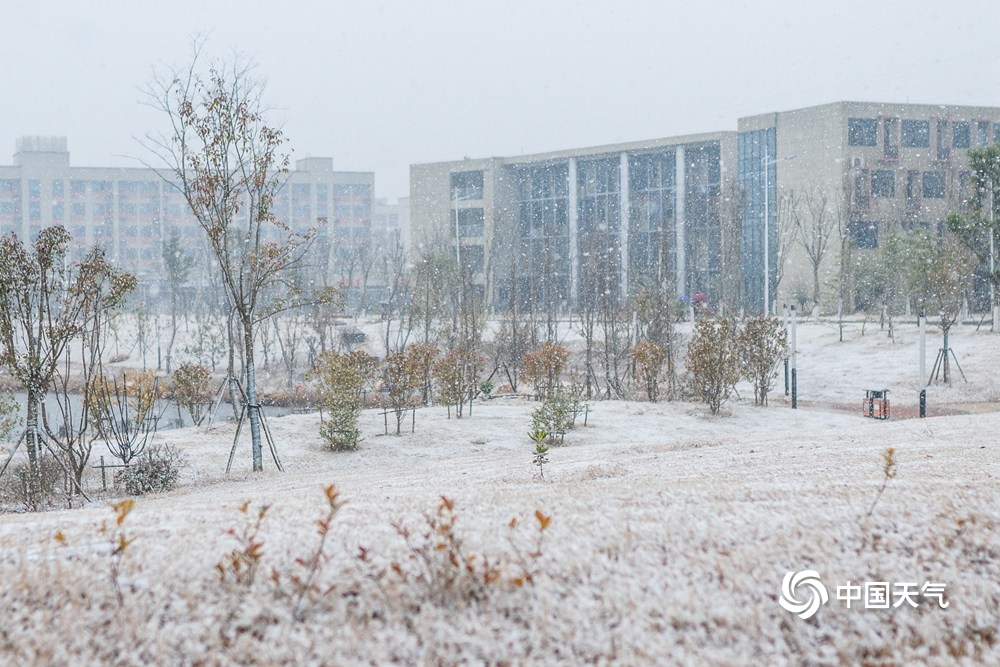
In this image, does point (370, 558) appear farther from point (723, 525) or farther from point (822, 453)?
point (822, 453)

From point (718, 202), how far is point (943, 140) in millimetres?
11450

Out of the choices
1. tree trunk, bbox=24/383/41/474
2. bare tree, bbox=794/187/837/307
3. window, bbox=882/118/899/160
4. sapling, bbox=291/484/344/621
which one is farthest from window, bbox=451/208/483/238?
sapling, bbox=291/484/344/621

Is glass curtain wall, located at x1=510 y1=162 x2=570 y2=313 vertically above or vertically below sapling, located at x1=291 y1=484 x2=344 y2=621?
above

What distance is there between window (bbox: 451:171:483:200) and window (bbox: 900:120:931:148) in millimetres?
25606

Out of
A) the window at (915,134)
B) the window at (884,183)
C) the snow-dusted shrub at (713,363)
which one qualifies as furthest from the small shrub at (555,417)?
the window at (915,134)

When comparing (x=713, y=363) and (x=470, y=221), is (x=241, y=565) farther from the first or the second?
(x=470, y=221)

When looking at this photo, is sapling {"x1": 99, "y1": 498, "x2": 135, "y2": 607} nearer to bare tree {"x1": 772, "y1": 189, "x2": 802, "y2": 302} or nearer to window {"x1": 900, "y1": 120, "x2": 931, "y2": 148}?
bare tree {"x1": 772, "y1": 189, "x2": 802, "y2": 302}

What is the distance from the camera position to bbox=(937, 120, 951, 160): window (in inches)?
1759

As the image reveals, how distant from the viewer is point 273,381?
104ft

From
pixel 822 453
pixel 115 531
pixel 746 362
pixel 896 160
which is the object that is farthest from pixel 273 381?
pixel 896 160

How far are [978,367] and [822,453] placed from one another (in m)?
17.9

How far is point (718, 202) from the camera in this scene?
154ft

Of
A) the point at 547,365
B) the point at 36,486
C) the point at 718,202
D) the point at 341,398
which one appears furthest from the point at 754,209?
the point at 36,486

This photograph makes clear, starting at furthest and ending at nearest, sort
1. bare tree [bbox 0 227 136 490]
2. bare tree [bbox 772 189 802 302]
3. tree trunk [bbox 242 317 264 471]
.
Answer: bare tree [bbox 772 189 802 302] → tree trunk [bbox 242 317 264 471] → bare tree [bbox 0 227 136 490]
